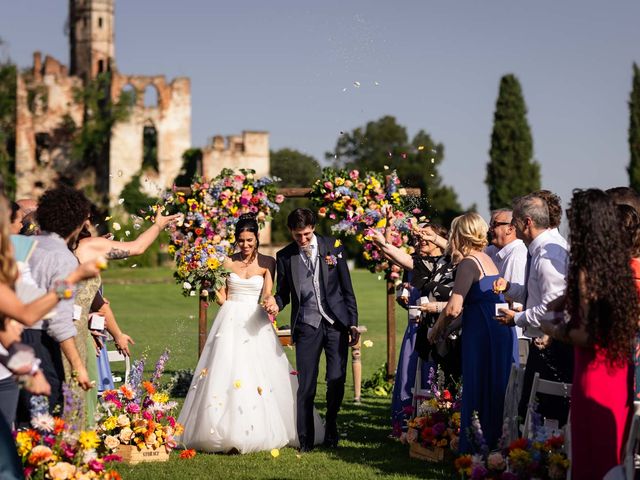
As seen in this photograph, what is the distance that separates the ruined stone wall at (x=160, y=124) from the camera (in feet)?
195

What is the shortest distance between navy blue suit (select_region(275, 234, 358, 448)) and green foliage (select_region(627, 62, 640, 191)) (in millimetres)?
49378

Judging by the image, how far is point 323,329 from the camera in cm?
865

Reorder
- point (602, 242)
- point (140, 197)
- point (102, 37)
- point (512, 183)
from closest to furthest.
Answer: point (602, 242)
point (140, 197)
point (512, 183)
point (102, 37)

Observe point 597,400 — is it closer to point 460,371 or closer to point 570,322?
point 570,322

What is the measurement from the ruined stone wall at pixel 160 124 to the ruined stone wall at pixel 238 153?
1.85 meters

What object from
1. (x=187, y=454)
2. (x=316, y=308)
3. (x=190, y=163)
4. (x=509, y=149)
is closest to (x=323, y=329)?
(x=316, y=308)

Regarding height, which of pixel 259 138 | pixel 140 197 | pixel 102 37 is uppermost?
pixel 102 37

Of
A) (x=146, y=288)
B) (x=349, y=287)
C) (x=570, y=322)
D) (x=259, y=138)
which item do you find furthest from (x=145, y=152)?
(x=570, y=322)

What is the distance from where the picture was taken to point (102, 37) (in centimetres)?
7656

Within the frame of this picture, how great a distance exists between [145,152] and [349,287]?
5515 cm

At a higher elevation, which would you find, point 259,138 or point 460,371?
point 259,138

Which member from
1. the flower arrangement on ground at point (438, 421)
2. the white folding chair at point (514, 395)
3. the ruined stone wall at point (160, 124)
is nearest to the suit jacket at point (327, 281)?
the flower arrangement on ground at point (438, 421)

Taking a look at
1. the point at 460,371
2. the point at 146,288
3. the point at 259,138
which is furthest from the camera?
the point at 259,138

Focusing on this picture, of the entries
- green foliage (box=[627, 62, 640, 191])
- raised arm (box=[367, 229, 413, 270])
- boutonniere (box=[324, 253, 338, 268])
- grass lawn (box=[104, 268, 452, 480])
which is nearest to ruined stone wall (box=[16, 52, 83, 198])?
green foliage (box=[627, 62, 640, 191])
